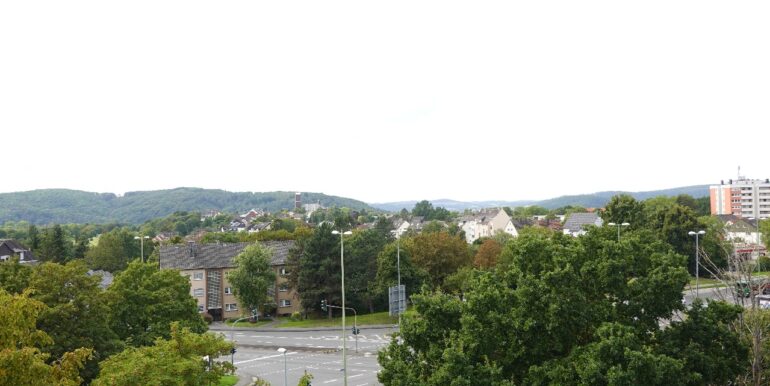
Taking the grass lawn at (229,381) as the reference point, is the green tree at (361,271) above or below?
above

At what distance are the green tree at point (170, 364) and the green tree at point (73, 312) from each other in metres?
5.97

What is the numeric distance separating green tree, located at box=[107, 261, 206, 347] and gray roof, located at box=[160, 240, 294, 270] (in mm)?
34331

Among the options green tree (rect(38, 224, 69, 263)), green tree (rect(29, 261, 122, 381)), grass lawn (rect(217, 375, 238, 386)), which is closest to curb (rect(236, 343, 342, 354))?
grass lawn (rect(217, 375, 238, 386))

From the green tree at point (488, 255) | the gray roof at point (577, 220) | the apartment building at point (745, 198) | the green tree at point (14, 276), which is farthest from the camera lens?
the apartment building at point (745, 198)

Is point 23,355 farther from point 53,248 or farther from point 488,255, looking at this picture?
point 53,248

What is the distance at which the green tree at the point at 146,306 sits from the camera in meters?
35.4

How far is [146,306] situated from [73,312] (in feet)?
22.2

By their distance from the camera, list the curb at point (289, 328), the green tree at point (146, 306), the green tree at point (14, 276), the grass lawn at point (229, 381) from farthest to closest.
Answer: the curb at point (289, 328), the grass lawn at point (229, 381), the green tree at point (146, 306), the green tree at point (14, 276)

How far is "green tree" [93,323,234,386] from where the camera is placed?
801 inches

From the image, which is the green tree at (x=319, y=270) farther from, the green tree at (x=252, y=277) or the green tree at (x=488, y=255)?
the green tree at (x=488, y=255)

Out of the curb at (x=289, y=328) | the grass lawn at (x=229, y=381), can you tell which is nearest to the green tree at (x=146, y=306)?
the grass lawn at (x=229, y=381)

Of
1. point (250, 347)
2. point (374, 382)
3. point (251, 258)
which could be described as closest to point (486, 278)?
point (374, 382)

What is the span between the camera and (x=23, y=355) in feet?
46.9

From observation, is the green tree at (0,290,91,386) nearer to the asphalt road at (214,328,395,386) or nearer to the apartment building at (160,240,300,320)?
the asphalt road at (214,328,395,386)
